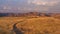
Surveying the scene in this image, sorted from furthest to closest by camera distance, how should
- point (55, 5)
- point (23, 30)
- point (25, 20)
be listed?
point (55, 5) < point (25, 20) < point (23, 30)

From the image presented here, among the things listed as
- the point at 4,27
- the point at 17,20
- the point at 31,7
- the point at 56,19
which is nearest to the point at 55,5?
the point at 56,19

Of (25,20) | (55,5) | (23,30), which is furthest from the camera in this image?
(55,5)

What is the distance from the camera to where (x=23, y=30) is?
1.51m

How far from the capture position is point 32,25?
1.56 metres

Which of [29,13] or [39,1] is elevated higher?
[39,1]

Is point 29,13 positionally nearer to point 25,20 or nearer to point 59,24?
point 25,20

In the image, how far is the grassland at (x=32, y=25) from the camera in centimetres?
149

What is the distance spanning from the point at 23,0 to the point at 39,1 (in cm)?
24

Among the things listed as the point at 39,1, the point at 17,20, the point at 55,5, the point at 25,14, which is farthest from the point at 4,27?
the point at 55,5

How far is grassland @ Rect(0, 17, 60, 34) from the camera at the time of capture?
1.49 m

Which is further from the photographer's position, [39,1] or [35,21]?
[39,1]

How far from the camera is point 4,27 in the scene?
59.8 inches

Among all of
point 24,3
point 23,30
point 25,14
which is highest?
point 24,3

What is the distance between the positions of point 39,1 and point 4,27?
2.08ft
